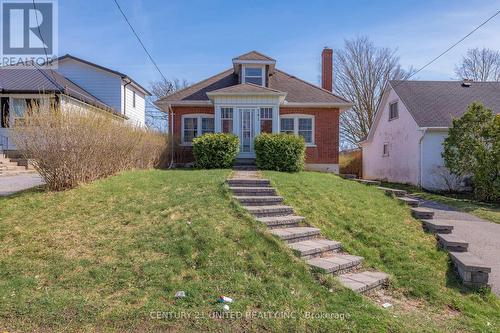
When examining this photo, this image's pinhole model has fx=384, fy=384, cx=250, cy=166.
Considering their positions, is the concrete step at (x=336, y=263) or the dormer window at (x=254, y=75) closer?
the concrete step at (x=336, y=263)

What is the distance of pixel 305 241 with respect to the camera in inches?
260

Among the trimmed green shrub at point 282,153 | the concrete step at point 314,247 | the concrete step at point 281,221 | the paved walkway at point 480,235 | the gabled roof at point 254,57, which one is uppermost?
the gabled roof at point 254,57

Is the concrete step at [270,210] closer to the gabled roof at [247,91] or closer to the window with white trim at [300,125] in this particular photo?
the gabled roof at [247,91]

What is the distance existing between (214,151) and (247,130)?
2.64 m

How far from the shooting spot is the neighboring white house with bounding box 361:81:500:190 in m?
18.1

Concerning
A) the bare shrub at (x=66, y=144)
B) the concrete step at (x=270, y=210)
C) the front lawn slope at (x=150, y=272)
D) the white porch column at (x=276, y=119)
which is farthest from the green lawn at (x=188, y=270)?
the white porch column at (x=276, y=119)

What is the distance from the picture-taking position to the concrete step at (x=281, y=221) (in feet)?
22.8

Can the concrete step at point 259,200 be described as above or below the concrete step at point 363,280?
above

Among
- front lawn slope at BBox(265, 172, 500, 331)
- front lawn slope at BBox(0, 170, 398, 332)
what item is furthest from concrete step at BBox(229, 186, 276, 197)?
front lawn slope at BBox(0, 170, 398, 332)

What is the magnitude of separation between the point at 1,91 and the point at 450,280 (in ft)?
69.5

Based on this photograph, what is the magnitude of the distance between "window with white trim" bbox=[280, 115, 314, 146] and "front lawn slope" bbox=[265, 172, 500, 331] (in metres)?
7.19

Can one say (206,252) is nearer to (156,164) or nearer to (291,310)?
(291,310)

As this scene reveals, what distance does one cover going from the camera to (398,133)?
2106 cm

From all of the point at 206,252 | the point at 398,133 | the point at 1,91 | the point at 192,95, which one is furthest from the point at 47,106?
the point at 398,133
